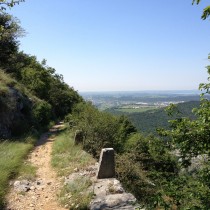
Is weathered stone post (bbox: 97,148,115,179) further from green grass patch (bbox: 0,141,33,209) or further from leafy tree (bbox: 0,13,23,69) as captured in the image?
leafy tree (bbox: 0,13,23,69)


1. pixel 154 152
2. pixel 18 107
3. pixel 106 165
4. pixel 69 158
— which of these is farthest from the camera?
pixel 18 107

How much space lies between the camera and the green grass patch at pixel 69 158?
11883mm

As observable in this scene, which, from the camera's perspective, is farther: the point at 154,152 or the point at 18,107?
the point at 18,107

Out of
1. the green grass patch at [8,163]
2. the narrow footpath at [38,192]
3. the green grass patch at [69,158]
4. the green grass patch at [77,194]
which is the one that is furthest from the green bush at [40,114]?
the green grass patch at [77,194]

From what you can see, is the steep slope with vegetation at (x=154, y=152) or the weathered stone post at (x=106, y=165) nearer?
the steep slope with vegetation at (x=154, y=152)

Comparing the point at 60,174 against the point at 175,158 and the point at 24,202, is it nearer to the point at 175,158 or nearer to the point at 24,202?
the point at 24,202

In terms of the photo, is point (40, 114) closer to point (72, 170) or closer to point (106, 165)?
point (72, 170)

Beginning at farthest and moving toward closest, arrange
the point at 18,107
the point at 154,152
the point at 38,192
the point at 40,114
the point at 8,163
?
1. the point at 40,114
2. the point at 18,107
3. the point at 8,163
4. the point at 38,192
5. the point at 154,152

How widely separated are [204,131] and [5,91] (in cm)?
1652

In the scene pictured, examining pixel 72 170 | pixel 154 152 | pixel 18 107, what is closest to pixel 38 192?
pixel 72 170

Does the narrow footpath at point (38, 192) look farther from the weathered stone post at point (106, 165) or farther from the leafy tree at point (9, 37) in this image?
the leafy tree at point (9, 37)

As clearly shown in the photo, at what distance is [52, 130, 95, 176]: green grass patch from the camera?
11883 millimetres

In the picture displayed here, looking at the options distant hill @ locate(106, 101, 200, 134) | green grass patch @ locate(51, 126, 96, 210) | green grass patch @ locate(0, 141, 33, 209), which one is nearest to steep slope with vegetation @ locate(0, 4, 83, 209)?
green grass patch @ locate(0, 141, 33, 209)

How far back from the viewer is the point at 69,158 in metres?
13.2
